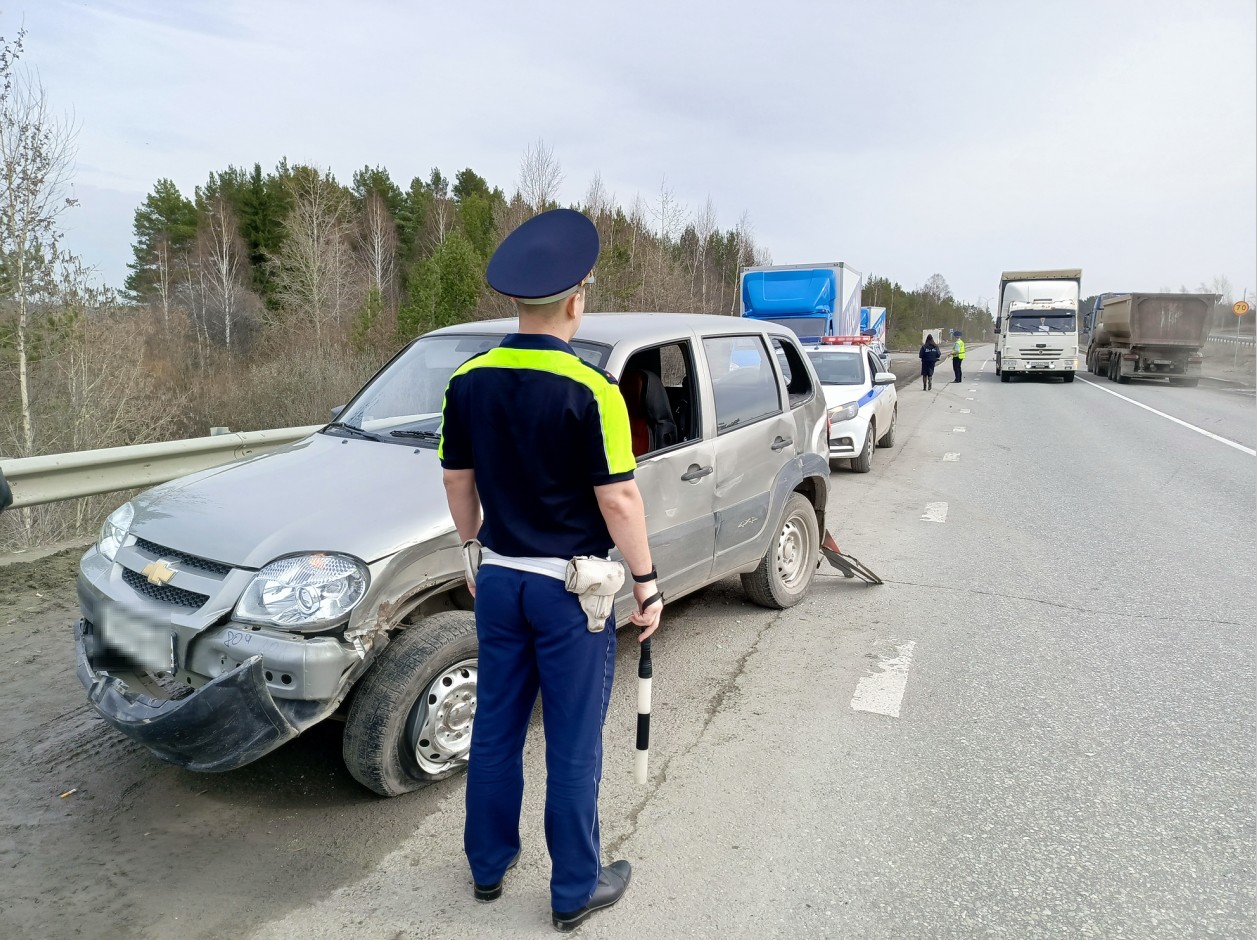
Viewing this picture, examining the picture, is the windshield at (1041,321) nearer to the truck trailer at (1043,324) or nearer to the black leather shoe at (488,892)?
the truck trailer at (1043,324)

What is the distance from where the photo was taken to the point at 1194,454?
12.6 meters

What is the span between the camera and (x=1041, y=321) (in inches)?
1172

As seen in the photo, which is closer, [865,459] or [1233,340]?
[865,459]

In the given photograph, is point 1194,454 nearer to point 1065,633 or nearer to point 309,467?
point 1065,633

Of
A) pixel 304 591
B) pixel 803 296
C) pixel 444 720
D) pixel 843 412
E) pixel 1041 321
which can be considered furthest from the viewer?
pixel 1041 321

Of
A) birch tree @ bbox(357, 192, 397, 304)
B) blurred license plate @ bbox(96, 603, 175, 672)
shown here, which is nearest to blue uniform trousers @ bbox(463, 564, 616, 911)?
blurred license plate @ bbox(96, 603, 175, 672)

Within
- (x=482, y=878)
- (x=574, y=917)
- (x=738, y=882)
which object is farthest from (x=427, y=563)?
(x=738, y=882)

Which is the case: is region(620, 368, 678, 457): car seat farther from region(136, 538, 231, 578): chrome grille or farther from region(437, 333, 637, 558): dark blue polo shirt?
region(136, 538, 231, 578): chrome grille

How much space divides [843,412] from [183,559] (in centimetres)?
899

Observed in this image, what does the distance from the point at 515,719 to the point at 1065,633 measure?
3.93 m

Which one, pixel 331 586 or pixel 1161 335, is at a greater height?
pixel 1161 335

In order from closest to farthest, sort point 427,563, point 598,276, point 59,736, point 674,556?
point 427,563 < point 59,736 < point 674,556 < point 598,276

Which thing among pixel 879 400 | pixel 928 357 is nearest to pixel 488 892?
Result: pixel 879 400

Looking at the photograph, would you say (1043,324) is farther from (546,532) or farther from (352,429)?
(546,532)
